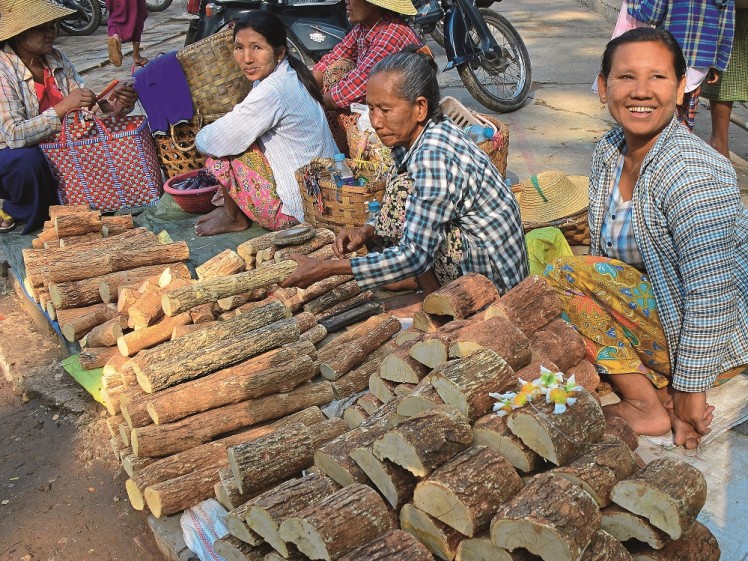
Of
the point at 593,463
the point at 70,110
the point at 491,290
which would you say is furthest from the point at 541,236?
the point at 70,110

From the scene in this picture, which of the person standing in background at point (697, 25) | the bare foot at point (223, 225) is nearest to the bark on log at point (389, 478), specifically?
the bare foot at point (223, 225)

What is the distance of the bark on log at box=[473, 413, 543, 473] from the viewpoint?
2.06m

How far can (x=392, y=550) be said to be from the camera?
1.86 m

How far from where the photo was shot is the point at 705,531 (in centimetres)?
199

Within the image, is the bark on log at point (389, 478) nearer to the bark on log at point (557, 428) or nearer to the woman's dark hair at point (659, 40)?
the bark on log at point (557, 428)

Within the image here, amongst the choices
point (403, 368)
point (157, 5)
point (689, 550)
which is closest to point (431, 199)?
point (403, 368)

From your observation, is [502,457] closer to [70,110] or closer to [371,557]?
[371,557]

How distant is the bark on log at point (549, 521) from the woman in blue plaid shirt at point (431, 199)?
138 centimetres

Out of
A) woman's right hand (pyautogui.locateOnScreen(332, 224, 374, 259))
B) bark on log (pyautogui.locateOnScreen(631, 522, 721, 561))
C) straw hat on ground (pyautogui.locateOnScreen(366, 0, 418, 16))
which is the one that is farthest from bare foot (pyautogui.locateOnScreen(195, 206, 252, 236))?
bark on log (pyautogui.locateOnScreen(631, 522, 721, 561))

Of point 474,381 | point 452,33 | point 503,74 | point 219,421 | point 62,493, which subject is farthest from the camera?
point 503,74

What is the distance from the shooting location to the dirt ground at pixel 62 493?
2797 mm

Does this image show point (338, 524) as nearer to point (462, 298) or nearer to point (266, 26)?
point (462, 298)

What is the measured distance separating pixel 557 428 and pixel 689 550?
1.51 ft

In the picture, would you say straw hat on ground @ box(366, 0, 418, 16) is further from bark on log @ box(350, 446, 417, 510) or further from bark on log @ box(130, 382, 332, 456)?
bark on log @ box(350, 446, 417, 510)
